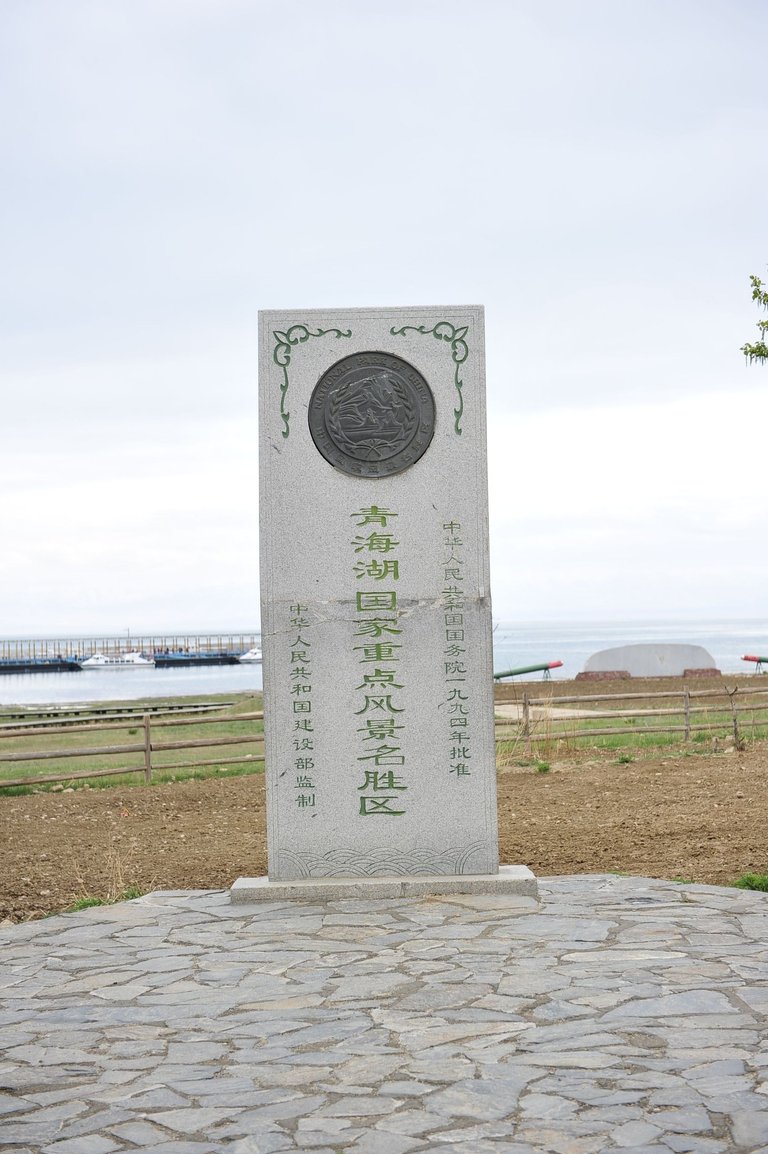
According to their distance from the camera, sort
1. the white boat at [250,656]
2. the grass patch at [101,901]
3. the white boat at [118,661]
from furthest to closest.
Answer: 1. the white boat at [250,656]
2. the white boat at [118,661]
3. the grass patch at [101,901]

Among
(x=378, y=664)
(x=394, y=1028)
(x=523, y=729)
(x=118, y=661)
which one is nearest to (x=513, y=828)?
(x=378, y=664)

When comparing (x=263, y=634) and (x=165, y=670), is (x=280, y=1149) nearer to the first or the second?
(x=263, y=634)

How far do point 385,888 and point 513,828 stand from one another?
3609 mm

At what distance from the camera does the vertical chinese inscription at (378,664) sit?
6812mm

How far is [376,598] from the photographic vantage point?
22.6ft

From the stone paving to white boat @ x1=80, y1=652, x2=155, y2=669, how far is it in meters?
91.4

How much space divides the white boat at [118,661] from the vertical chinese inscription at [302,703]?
9050 cm

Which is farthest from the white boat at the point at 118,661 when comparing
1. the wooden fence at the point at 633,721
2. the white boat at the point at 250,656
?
the wooden fence at the point at 633,721

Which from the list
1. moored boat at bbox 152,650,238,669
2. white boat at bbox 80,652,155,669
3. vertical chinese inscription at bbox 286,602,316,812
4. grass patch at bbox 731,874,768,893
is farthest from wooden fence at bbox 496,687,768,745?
moored boat at bbox 152,650,238,669

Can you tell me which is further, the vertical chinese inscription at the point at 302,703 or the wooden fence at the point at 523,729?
the wooden fence at the point at 523,729

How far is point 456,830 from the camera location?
6.79 metres

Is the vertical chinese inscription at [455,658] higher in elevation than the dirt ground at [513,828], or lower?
higher

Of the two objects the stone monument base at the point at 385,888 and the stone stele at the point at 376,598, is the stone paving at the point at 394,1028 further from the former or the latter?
the stone stele at the point at 376,598

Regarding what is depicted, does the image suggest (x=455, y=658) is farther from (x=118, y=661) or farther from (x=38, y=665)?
(x=118, y=661)
